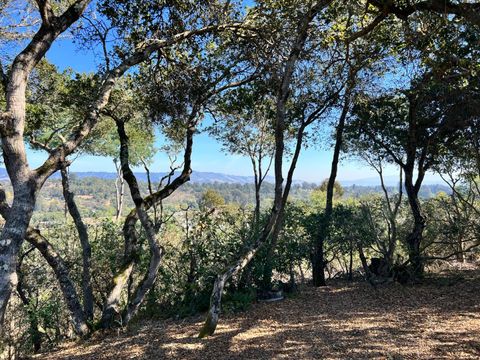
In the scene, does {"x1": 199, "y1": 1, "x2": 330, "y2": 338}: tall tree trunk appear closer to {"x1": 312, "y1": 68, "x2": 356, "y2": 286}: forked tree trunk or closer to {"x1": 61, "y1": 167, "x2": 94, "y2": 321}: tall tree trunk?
{"x1": 61, "y1": 167, "x2": 94, "y2": 321}: tall tree trunk

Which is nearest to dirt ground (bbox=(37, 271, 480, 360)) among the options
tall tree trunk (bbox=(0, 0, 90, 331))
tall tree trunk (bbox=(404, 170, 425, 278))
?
tall tree trunk (bbox=(404, 170, 425, 278))

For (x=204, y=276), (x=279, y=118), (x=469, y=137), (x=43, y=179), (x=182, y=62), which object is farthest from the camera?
(x=469, y=137)

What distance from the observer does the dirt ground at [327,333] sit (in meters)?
4.68

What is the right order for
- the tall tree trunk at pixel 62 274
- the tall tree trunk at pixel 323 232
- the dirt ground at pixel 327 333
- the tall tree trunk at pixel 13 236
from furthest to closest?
the tall tree trunk at pixel 323 232
the tall tree trunk at pixel 62 274
the dirt ground at pixel 327 333
the tall tree trunk at pixel 13 236

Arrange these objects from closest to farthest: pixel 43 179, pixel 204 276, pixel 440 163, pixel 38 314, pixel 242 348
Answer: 1. pixel 43 179
2. pixel 242 348
3. pixel 38 314
4. pixel 204 276
5. pixel 440 163

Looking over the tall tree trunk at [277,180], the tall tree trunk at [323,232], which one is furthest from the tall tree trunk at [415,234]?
the tall tree trunk at [277,180]

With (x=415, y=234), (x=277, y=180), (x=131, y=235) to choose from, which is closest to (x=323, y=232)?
(x=415, y=234)

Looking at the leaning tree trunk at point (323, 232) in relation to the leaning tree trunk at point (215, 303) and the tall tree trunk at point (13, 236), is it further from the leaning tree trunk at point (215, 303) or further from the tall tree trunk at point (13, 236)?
the tall tree trunk at point (13, 236)

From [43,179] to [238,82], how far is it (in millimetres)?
4818

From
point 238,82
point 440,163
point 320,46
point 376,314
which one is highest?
point 320,46

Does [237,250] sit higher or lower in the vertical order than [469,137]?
lower

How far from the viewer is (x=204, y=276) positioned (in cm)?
789

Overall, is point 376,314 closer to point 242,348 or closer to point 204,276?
point 242,348

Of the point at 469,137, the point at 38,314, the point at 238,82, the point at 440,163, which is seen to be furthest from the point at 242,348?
the point at 440,163
